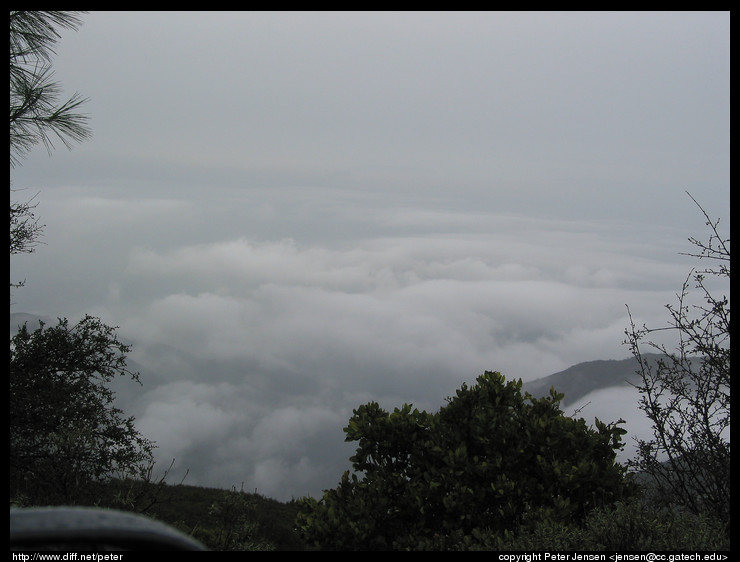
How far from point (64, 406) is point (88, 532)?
799 cm

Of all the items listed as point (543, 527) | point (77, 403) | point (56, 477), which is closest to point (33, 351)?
point (77, 403)

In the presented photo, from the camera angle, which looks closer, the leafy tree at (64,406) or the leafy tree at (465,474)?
the leafy tree at (465,474)

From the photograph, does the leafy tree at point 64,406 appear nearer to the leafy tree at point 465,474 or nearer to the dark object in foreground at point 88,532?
the leafy tree at point 465,474

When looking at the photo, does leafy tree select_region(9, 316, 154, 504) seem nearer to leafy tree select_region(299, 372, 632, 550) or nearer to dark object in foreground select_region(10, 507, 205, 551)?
leafy tree select_region(299, 372, 632, 550)

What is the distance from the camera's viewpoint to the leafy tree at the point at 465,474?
16.6 feet

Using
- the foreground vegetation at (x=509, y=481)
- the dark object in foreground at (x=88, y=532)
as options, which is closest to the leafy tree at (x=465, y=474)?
the foreground vegetation at (x=509, y=481)

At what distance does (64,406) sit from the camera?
9336 millimetres

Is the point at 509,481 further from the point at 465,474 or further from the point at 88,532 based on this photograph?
the point at 88,532

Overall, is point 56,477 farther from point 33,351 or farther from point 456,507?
point 456,507

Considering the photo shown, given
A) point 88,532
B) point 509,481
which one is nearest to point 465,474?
point 509,481

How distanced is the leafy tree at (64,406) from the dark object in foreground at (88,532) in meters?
5.08

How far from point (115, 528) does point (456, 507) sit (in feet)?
11.0

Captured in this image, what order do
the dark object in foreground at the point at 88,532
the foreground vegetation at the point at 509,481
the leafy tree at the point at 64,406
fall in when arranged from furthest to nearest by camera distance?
the leafy tree at the point at 64,406, the foreground vegetation at the point at 509,481, the dark object in foreground at the point at 88,532

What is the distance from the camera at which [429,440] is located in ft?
18.0
